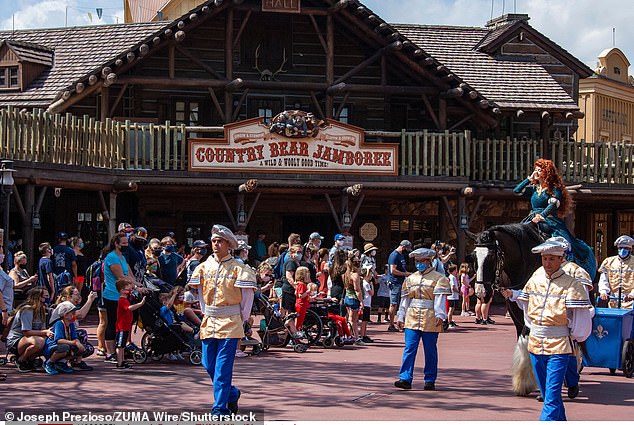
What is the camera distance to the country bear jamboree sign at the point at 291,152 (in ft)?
78.6

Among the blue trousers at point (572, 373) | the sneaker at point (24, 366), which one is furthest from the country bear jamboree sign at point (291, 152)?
the blue trousers at point (572, 373)

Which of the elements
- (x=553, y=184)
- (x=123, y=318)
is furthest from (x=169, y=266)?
(x=553, y=184)

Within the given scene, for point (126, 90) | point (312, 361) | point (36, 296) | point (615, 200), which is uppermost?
point (126, 90)

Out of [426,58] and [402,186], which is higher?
[426,58]

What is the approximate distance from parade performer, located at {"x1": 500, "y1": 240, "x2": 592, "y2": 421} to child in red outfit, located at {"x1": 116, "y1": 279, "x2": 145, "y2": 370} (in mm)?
5868

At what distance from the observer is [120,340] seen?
13617 millimetres

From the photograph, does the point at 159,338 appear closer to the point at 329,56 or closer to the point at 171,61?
the point at 171,61

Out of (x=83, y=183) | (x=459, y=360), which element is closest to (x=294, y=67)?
(x=83, y=183)

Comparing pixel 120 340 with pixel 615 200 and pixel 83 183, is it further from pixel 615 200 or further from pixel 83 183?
pixel 615 200

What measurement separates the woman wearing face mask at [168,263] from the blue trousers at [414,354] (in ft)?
18.0

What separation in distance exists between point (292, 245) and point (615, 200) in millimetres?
14126

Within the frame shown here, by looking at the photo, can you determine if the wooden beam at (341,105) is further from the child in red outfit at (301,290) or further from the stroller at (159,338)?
the stroller at (159,338)

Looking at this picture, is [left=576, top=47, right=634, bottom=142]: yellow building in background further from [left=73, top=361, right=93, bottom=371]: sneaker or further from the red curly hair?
[left=73, top=361, right=93, bottom=371]: sneaker

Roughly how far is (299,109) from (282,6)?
3604 millimetres
